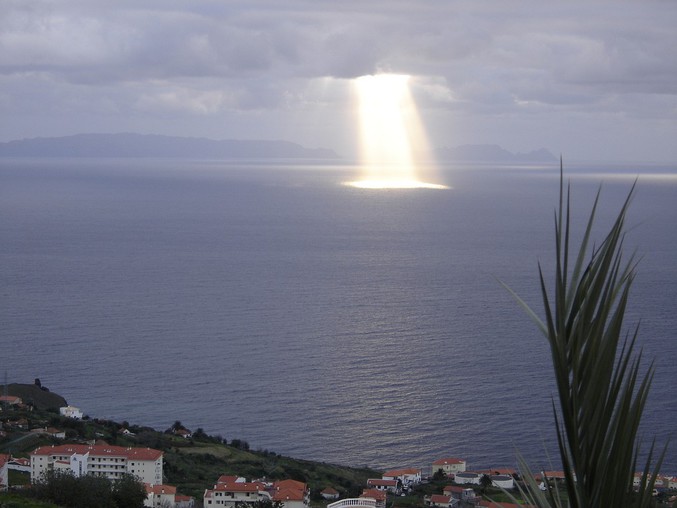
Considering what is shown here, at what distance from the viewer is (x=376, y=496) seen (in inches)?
771

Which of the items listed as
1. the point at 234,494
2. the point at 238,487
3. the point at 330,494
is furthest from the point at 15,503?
the point at 330,494

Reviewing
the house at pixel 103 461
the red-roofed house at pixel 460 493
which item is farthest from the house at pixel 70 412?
the red-roofed house at pixel 460 493

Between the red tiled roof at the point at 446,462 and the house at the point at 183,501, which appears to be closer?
the house at the point at 183,501

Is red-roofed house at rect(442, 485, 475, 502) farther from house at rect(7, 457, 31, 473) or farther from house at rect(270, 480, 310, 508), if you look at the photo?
house at rect(7, 457, 31, 473)

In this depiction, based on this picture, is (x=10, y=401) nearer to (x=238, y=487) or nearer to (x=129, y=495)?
(x=238, y=487)

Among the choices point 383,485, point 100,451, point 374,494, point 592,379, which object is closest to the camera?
point 592,379

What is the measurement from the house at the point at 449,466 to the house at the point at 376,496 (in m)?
4.58

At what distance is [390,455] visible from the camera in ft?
86.5

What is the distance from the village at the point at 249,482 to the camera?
62.6 ft

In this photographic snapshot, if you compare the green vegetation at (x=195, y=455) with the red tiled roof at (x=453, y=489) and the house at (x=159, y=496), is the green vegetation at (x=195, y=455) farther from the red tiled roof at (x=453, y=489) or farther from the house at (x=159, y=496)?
the red tiled roof at (x=453, y=489)

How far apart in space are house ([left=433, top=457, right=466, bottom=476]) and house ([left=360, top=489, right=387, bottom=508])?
4.58 metres

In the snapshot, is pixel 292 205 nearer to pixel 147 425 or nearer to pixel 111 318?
pixel 111 318

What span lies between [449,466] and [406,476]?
1.91 m

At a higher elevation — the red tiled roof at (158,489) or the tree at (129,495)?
the red tiled roof at (158,489)
